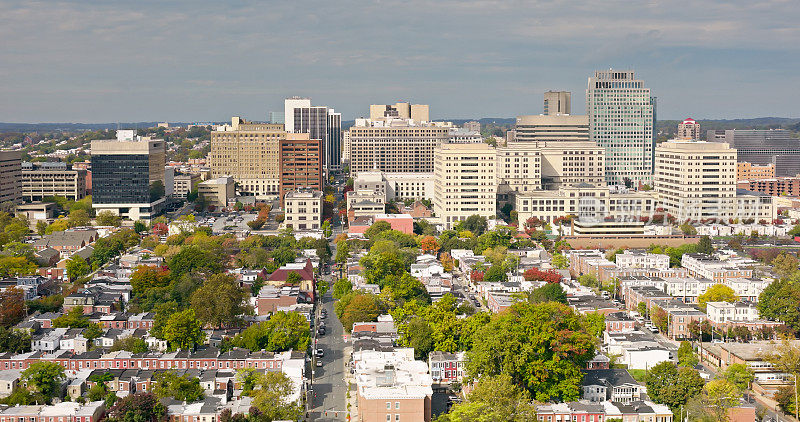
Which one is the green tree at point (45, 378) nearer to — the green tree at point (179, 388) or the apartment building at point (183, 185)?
the green tree at point (179, 388)

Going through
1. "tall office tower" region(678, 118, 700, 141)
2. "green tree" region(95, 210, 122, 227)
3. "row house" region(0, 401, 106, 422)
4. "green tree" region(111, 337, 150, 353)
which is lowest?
"row house" region(0, 401, 106, 422)

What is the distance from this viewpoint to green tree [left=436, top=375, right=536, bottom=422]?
31.8 m

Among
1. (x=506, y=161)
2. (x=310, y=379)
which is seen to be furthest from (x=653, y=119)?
(x=310, y=379)

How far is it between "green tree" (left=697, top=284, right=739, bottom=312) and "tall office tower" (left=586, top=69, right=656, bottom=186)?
53.2 m

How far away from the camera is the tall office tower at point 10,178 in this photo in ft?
281

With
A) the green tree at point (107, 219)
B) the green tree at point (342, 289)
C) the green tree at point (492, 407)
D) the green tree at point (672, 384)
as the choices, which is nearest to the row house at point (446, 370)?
the green tree at point (492, 407)

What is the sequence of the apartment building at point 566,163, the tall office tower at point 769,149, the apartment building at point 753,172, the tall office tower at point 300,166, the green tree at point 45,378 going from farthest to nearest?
the tall office tower at point 769,149 → the apartment building at point 753,172 → the tall office tower at point 300,166 → the apartment building at point 566,163 → the green tree at point 45,378

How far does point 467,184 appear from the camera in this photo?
262ft

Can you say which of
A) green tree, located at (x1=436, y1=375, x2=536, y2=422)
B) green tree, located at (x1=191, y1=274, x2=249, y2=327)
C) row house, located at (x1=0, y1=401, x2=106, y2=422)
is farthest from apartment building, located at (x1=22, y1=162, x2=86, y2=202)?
green tree, located at (x1=436, y1=375, x2=536, y2=422)

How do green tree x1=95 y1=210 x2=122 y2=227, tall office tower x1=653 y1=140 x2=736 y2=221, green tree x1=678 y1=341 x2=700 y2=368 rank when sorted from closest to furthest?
green tree x1=678 y1=341 x2=700 y2=368 → green tree x1=95 y1=210 x2=122 y2=227 → tall office tower x1=653 y1=140 x2=736 y2=221

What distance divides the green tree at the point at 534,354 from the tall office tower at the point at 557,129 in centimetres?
6403

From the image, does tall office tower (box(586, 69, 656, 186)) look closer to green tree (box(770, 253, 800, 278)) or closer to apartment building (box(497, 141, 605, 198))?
apartment building (box(497, 141, 605, 198))

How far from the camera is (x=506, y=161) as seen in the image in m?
90.9

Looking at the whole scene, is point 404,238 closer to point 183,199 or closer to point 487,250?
point 487,250
